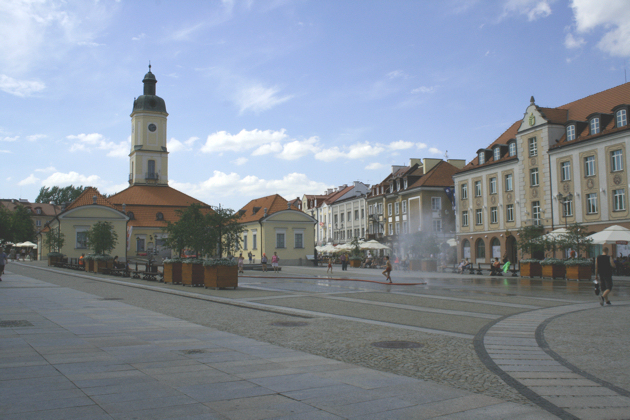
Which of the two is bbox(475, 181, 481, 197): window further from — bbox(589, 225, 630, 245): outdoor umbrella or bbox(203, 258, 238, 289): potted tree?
bbox(203, 258, 238, 289): potted tree

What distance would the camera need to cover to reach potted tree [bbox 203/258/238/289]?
73.4ft

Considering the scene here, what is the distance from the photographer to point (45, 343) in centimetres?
855

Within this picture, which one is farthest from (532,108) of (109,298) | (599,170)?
(109,298)

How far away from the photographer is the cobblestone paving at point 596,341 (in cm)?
695

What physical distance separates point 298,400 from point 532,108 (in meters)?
48.1

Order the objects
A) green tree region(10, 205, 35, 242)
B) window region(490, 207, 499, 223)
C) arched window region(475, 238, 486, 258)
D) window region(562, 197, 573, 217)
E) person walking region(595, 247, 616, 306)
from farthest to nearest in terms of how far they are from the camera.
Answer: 1. green tree region(10, 205, 35, 242)
2. arched window region(475, 238, 486, 258)
3. window region(490, 207, 499, 223)
4. window region(562, 197, 573, 217)
5. person walking region(595, 247, 616, 306)

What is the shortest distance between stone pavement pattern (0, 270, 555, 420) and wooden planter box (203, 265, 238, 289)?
12.5 metres

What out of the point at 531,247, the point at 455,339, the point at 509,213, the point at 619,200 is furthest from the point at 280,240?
the point at 455,339

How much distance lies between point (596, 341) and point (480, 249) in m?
47.3

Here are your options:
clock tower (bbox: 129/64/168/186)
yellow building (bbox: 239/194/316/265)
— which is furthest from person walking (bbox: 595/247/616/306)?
clock tower (bbox: 129/64/168/186)

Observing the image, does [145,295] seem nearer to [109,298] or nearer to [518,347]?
[109,298]

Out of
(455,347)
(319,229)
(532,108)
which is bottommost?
(455,347)

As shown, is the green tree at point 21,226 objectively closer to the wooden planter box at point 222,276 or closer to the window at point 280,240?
the window at point 280,240

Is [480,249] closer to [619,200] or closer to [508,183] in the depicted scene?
[508,183]
